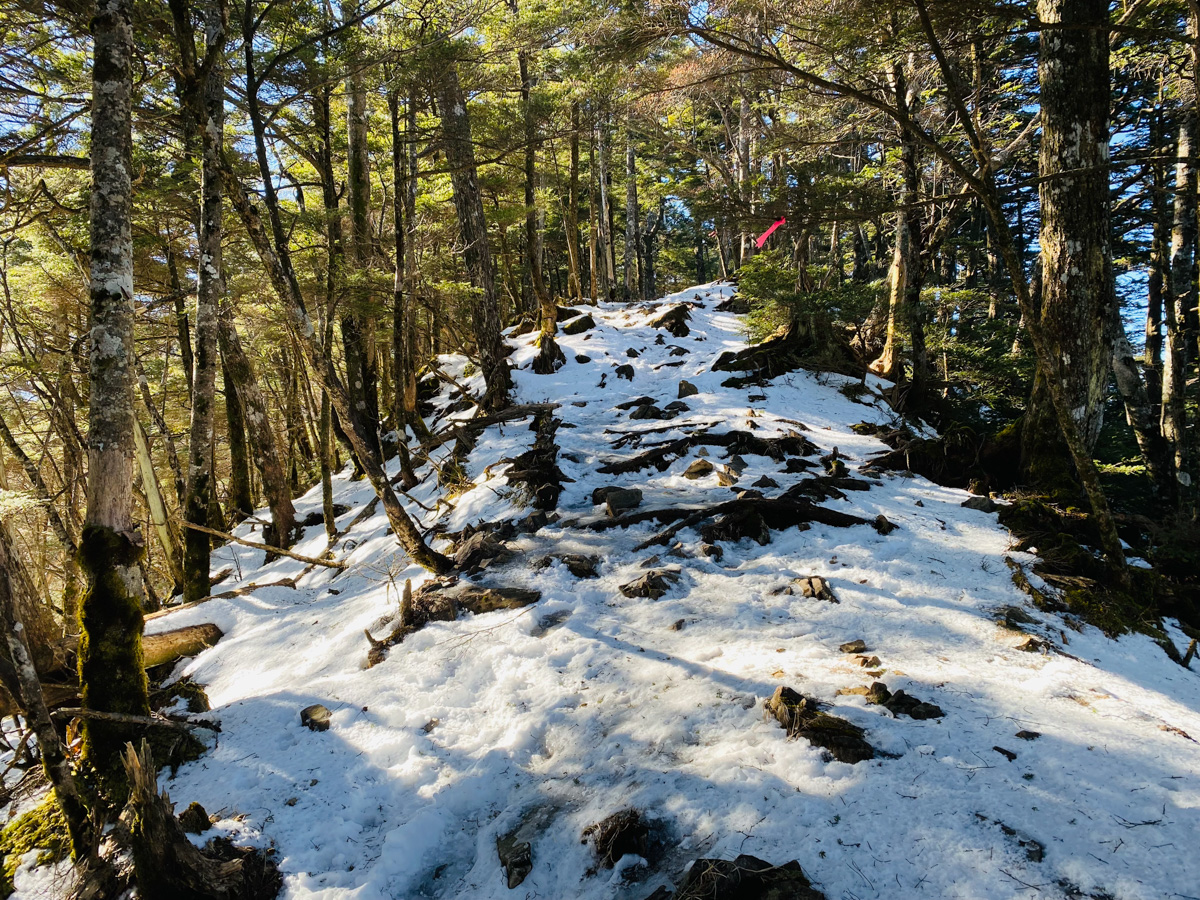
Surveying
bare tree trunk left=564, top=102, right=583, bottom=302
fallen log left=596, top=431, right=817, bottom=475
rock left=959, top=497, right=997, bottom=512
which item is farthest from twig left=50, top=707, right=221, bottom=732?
bare tree trunk left=564, top=102, right=583, bottom=302

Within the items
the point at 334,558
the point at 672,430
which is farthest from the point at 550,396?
the point at 334,558

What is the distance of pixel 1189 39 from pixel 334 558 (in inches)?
350

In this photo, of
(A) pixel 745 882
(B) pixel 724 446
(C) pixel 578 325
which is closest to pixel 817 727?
(A) pixel 745 882

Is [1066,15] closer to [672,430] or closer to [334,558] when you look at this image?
[672,430]

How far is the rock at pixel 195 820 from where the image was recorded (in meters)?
2.83

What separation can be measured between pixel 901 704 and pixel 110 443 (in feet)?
15.6

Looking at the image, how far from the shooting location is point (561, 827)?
2650 mm

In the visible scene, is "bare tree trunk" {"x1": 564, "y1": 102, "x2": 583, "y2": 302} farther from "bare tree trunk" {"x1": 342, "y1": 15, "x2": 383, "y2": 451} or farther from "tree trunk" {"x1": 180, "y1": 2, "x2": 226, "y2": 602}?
"tree trunk" {"x1": 180, "y1": 2, "x2": 226, "y2": 602}

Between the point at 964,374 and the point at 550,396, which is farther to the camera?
the point at 550,396

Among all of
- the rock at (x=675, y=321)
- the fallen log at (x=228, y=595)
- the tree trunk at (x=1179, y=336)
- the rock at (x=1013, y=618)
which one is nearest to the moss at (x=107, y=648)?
the fallen log at (x=228, y=595)

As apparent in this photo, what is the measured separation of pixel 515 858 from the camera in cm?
252

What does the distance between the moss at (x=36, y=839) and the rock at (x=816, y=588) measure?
4736 millimetres

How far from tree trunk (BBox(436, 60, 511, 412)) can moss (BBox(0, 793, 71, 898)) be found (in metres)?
7.49

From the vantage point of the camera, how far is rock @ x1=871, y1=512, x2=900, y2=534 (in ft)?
16.7
